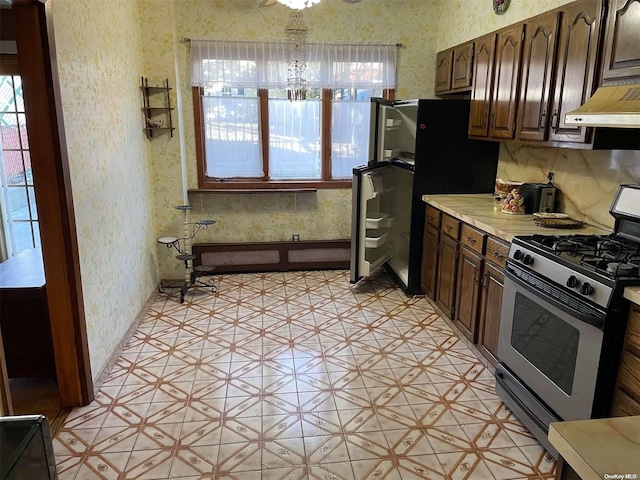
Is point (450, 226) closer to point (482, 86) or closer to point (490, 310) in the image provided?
point (490, 310)

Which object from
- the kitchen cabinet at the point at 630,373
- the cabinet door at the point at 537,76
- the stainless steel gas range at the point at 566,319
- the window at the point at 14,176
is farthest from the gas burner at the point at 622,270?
the window at the point at 14,176

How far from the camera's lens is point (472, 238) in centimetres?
317

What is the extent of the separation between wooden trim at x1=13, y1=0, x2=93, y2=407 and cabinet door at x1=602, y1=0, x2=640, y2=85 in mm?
2794

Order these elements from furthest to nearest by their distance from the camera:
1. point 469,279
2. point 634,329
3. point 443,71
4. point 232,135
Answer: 1. point 232,135
2. point 443,71
3. point 469,279
4. point 634,329

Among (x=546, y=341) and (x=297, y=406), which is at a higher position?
(x=546, y=341)

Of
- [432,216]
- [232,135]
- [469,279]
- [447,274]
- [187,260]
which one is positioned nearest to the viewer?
[469,279]

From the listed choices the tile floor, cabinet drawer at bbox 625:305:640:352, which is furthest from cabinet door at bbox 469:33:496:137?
cabinet drawer at bbox 625:305:640:352

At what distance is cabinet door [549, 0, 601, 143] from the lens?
7.89 ft

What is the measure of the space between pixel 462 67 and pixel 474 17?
43cm

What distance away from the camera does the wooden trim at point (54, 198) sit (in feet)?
7.40

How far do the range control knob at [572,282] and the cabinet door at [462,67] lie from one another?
248 centimetres

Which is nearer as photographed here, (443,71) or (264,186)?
(443,71)

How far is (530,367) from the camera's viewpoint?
236 cm

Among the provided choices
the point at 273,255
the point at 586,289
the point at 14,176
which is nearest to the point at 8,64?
the point at 14,176
